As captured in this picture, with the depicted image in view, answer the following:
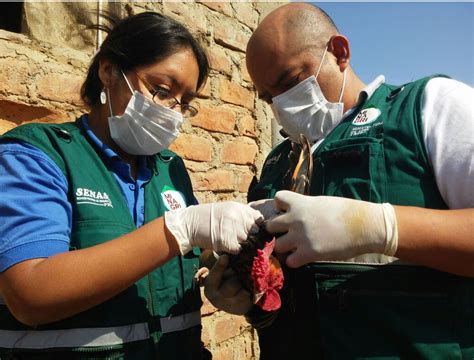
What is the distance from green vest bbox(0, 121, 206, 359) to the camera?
1.15m

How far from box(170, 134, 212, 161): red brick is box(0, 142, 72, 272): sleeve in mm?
1047

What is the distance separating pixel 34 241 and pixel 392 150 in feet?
3.28

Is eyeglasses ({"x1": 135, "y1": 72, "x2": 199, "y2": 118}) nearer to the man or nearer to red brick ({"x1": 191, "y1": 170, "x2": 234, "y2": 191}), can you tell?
the man

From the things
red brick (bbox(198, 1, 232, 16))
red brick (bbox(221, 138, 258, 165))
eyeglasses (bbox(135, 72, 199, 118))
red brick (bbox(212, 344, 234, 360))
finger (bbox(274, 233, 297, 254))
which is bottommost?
red brick (bbox(212, 344, 234, 360))

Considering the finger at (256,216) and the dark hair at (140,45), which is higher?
the dark hair at (140,45)

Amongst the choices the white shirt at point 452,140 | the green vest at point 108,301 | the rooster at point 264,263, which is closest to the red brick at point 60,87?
the green vest at point 108,301

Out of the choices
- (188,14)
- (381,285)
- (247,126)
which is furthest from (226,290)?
(188,14)

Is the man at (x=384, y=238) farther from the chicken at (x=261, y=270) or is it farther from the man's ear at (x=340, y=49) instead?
the man's ear at (x=340, y=49)

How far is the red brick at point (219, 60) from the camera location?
8.03 ft

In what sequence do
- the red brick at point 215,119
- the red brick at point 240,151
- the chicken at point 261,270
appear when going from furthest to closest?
the red brick at point 240,151 < the red brick at point 215,119 < the chicken at point 261,270

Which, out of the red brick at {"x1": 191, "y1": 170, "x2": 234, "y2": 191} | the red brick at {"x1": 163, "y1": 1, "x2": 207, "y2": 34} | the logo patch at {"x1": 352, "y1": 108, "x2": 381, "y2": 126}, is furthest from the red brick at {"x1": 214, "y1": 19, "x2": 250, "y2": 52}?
the logo patch at {"x1": 352, "y1": 108, "x2": 381, "y2": 126}

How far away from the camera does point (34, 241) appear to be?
1.06 m

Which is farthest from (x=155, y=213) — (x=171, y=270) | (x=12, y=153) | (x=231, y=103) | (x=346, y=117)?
(x=231, y=103)

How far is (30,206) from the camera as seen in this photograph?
110 cm
